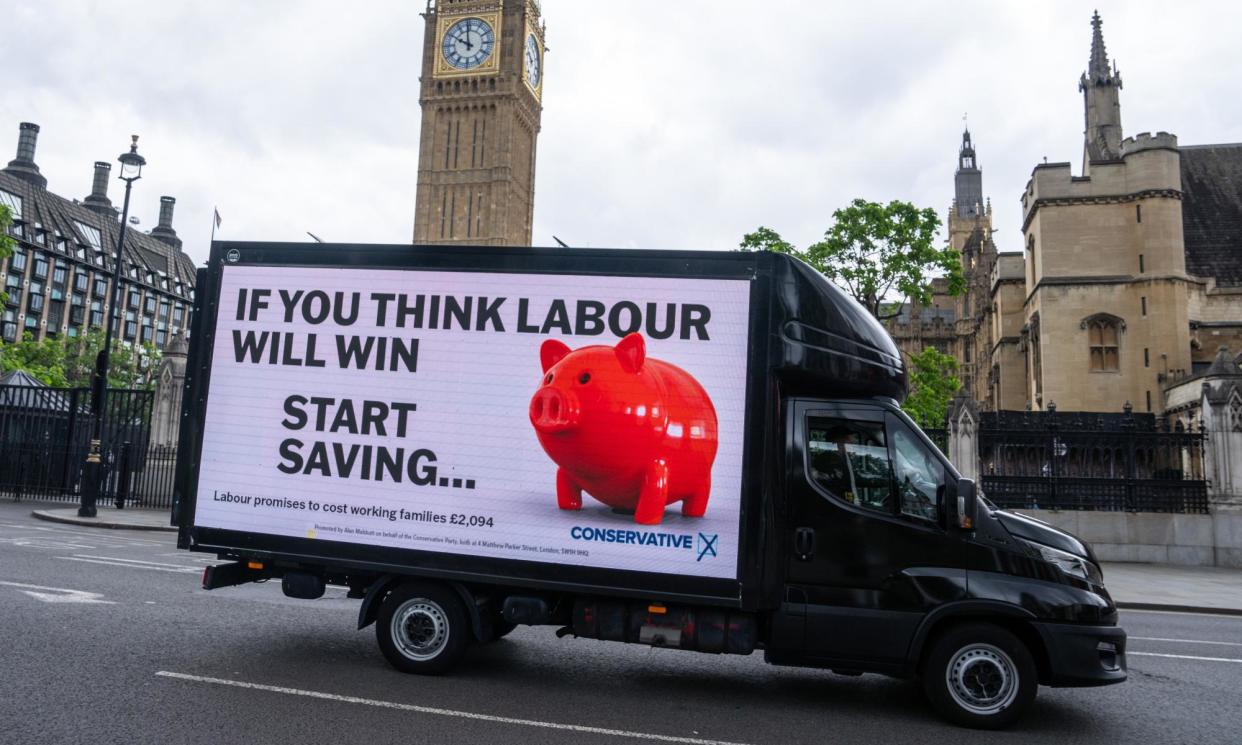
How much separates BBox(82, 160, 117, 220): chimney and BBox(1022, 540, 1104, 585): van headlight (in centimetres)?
11979

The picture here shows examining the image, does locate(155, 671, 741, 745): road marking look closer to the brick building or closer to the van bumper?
the van bumper

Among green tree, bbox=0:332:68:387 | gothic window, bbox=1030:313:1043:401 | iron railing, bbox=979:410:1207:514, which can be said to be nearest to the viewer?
iron railing, bbox=979:410:1207:514

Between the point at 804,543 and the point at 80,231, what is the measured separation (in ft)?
345

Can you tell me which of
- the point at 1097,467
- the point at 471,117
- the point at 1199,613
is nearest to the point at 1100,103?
the point at 1097,467

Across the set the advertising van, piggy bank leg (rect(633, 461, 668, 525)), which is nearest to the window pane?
the advertising van

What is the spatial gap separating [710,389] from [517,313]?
162 cm

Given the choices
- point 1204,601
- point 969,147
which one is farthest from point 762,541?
point 969,147

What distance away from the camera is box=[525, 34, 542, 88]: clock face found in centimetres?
8738

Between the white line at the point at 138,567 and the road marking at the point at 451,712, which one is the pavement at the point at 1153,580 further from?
the road marking at the point at 451,712

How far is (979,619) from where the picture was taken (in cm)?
564

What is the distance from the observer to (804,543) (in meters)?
5.74

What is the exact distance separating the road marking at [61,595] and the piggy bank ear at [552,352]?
18.3 ft

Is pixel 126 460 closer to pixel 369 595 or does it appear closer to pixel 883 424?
pixel 369 595

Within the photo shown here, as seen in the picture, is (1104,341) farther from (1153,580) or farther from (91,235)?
(91,235)
